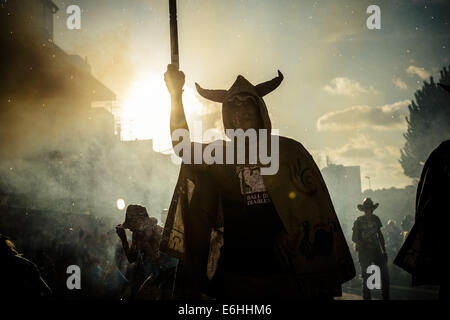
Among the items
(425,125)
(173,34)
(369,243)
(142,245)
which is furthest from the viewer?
(425,125)

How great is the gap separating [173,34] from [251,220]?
5.02 ft

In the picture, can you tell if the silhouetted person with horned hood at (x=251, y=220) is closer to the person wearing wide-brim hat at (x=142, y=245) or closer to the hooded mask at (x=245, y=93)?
the hooded mask at (x=245, y=93)

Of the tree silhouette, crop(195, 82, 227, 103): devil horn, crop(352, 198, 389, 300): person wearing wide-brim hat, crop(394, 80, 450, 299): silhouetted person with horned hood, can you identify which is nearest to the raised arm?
crop(195, 82, 227, 103): devil horn

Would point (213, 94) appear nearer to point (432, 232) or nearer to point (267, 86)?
point (267, 86)

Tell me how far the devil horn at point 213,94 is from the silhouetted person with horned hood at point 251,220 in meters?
0.10

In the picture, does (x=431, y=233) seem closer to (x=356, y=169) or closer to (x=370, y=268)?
(x=370, y=268)

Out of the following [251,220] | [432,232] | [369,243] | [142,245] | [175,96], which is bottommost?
[369,243]

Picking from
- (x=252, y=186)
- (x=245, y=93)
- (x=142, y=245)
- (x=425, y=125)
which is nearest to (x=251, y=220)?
(x=252, y=186)

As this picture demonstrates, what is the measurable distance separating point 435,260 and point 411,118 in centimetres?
3444

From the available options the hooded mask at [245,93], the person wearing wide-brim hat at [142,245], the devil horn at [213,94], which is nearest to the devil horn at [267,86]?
the hooded mask at [245,93]

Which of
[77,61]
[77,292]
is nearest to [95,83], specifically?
[77,61]

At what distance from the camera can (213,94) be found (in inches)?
129

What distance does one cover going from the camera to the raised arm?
274 centimetres

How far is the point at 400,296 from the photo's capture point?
30.6 feet
